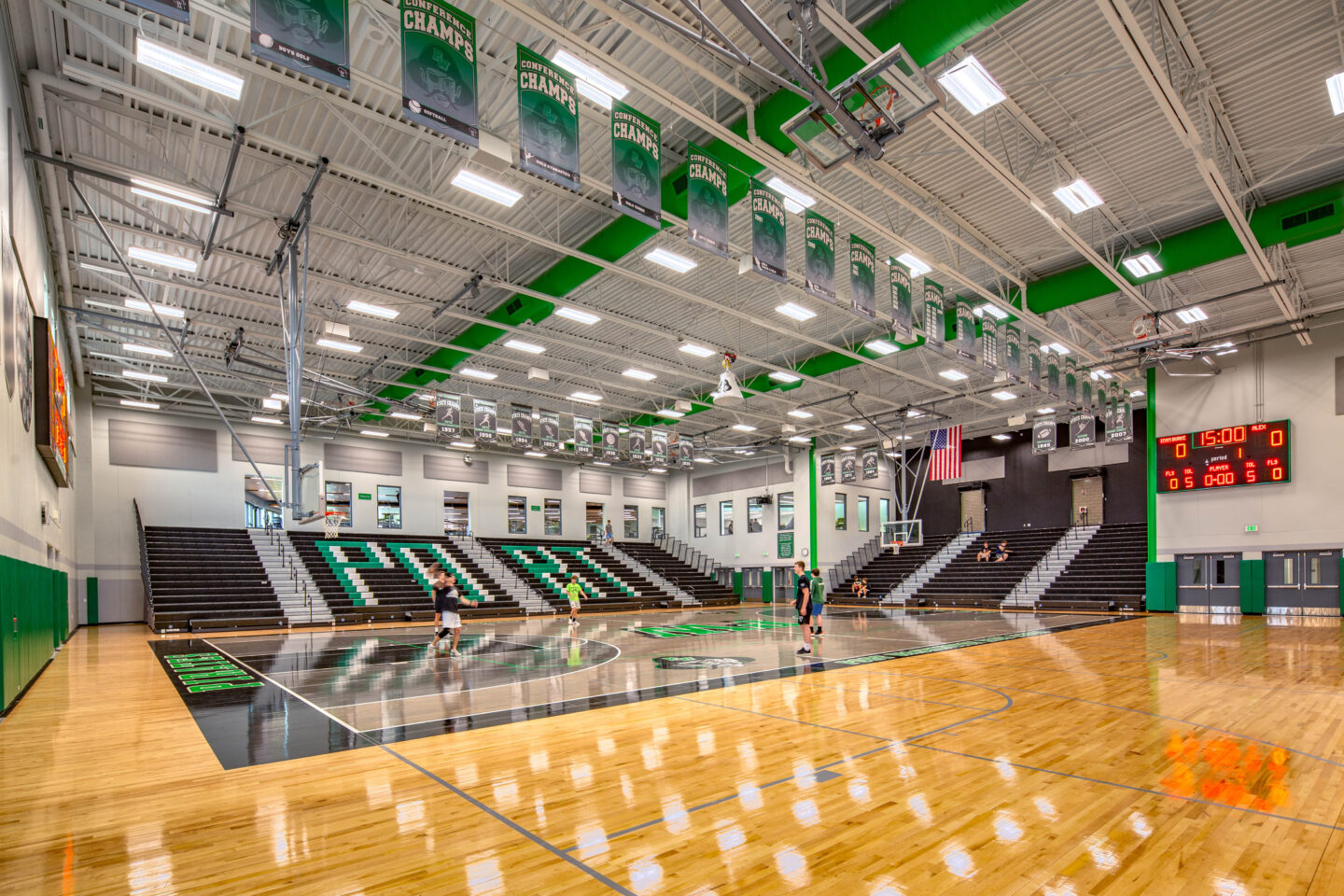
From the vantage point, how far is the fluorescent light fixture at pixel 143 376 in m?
19.2

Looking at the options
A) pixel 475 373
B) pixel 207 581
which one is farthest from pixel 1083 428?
pixel 207 581

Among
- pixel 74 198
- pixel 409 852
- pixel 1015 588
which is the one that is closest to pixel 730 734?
pixel 409 852

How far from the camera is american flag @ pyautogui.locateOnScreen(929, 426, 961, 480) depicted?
25.2 meters

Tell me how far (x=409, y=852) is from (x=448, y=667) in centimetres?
757

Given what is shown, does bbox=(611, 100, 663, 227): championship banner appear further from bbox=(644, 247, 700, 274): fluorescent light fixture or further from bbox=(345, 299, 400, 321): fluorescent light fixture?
bbox=(345, 299, 400, 321): fluorescent light fixture

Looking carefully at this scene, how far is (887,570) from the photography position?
104 ft

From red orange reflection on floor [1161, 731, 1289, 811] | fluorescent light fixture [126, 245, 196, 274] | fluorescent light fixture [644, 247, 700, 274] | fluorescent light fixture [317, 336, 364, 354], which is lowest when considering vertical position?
red orange reflection on floor [1161, 731, 1289, 811]

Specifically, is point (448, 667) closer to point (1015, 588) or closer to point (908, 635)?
point (908, 635)

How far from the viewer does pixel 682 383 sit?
910 inches

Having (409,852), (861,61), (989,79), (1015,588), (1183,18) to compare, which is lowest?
(1015,588)

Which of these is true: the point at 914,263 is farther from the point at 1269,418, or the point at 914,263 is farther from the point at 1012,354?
the point at 1269,418

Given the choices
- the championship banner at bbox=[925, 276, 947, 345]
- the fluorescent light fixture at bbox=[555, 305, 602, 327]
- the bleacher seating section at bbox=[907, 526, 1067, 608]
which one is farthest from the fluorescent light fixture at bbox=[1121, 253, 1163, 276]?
the bleacher seating section at bbox=[907, 526, 1067, 608]

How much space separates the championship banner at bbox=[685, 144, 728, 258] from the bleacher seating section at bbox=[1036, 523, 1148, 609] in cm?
2081

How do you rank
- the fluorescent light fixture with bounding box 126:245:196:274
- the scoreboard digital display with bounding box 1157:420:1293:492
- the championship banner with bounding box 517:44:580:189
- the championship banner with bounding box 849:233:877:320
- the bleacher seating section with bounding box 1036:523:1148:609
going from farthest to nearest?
the bleacher seating section with bounding box 1036:523:1148:609
the scoreboard digital display with bounding box 1157:420:1293:492
the fluorescent light fixture with bounding box 126:245:196:274
the championship banner with bounding box 849:233:877:320
the championship banner with bounding box 517:44:580:189
